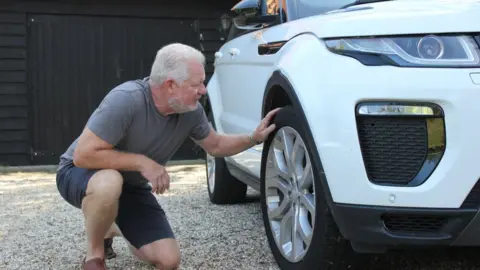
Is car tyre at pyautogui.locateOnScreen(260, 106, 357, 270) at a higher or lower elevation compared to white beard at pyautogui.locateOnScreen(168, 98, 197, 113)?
lower

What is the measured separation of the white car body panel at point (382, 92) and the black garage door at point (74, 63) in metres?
6.38

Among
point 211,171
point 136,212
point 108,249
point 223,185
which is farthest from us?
point 211,171

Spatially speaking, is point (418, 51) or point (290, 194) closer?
point (418, 51)

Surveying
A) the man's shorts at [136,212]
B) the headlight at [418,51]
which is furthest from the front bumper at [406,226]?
the man's shorts at [136,212]

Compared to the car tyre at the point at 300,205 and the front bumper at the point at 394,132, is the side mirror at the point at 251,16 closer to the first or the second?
the car tyre at the point at 300,205

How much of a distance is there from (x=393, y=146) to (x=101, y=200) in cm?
144

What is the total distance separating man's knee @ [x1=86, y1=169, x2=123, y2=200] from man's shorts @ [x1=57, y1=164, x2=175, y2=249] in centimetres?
21

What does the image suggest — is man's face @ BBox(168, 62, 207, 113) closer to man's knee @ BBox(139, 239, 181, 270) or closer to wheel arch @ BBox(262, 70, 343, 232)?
wheel arch @ BBox(262, 70, 343, 232)

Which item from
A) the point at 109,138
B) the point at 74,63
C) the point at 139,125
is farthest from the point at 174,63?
the point at 74,63

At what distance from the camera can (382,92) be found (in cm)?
221

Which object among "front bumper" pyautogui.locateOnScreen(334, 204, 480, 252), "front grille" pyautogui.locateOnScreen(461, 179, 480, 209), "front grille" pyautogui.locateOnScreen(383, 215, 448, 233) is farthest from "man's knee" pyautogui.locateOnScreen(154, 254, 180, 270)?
"front grille" pyautogui.locateOnScreen(461, 179, 480, 209)

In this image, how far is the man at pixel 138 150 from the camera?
2.89 meters

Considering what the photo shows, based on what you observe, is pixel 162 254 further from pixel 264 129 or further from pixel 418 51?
pixel 418 51

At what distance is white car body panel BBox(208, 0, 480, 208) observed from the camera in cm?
212
